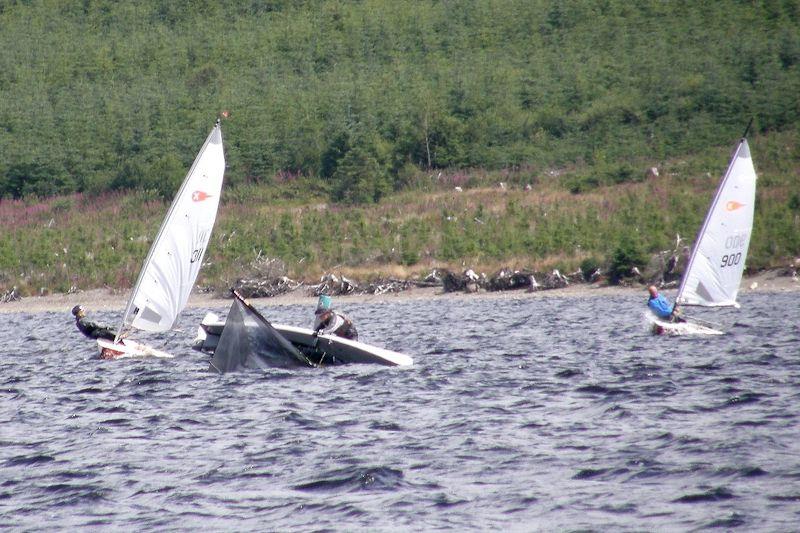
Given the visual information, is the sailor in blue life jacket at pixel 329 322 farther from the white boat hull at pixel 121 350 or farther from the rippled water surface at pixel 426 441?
the white boat hull at pixel 121 350

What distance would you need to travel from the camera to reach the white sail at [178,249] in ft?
81.7

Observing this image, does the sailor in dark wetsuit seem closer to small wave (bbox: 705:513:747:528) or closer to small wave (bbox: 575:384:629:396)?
small wave (bbox: 575:384:629:396)

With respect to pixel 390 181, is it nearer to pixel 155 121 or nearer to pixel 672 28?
pixel 155 121

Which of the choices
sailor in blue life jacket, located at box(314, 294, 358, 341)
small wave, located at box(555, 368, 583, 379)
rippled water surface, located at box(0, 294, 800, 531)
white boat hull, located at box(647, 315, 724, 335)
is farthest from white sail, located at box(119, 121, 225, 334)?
white boat hull, located at box(647, 315, 724, 335)

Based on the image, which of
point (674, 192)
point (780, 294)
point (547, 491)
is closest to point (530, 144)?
point (674, 192)

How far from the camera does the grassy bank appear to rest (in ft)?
162

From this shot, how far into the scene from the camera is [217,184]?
2578 cm

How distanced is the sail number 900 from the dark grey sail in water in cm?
1223

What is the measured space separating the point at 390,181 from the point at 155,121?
88.3 ft

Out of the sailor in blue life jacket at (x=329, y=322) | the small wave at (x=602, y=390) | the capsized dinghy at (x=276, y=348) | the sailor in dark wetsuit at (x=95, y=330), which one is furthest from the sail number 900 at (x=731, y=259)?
the sailor in dark wetsuit at (x=95, y=330)

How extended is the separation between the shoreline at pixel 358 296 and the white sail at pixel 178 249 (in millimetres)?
19513

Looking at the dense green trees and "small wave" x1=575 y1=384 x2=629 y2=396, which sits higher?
the dense green trees

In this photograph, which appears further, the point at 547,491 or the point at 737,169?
the point at 737,169

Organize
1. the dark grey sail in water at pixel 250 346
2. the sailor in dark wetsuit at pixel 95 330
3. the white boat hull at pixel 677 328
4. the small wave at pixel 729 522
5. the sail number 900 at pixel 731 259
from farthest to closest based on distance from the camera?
1. the sail number 900 at pixel 731 259
2. the white boat hull at pixel 677 328
3. the sailor in dark wetsuit at pixel 95 330
4. the dark grey sail in water at pixel 250 346
5. the small wave at pixel 729 522
